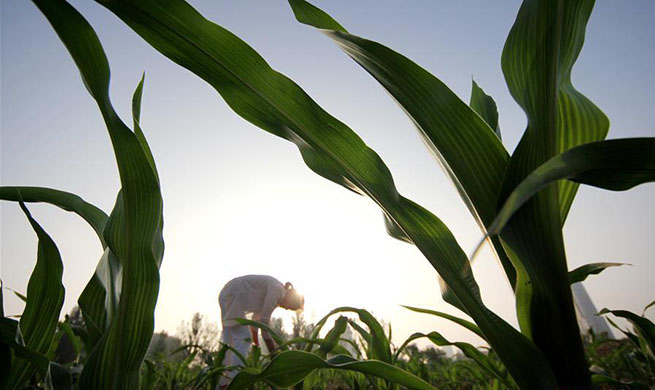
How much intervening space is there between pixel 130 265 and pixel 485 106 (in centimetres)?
73

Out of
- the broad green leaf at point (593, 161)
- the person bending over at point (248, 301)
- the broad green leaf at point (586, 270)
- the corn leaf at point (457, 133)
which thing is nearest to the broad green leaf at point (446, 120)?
the corn leaf at point (457, 133)

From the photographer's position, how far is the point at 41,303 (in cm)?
62

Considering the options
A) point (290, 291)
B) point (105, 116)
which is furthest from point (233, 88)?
point (290, 291)

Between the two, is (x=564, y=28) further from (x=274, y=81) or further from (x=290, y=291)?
(x=290, y=291)

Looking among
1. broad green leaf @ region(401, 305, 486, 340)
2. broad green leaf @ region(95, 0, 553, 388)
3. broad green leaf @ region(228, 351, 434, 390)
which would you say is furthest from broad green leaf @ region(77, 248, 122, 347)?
broad green leaf @ region(401, 305, 486, 340)

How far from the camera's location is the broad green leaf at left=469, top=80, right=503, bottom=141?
0.75 metres

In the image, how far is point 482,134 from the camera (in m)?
0.45

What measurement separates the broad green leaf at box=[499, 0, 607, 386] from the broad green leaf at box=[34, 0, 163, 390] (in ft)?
1.56

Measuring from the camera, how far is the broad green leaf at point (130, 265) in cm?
49

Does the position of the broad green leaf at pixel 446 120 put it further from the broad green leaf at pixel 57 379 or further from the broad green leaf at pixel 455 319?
the broad green leaf at pixel 57 379

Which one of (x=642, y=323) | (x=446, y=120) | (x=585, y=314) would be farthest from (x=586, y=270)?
(x=585, y=314)

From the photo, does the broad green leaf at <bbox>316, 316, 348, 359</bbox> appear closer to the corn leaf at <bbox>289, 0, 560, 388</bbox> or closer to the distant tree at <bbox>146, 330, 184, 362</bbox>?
the distant tree at <bbox>146, 330, 184, 362</bbox>

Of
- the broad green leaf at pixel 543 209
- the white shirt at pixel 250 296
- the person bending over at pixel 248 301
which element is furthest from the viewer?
the white shirt at pixel 250 296

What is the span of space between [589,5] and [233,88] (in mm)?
470
